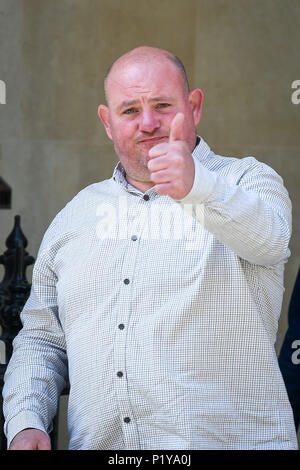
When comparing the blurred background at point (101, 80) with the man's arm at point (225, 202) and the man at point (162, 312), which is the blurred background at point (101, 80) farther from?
the man's arm at point (225, 202)

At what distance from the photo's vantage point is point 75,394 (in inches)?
95.0

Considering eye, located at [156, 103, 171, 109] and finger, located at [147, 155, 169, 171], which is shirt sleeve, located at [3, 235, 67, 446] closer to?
Result: eye, located at [156, 103, 171, 109]

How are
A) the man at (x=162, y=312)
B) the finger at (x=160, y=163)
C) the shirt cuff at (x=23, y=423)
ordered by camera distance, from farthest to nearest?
the shirt cuff at (x=23, y=423) → the man at (x=162, y=312) → the finger at (x=160, y=163)

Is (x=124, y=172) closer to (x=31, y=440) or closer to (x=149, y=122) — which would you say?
(x=149, y=122)

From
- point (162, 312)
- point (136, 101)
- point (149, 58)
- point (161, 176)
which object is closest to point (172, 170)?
point (161, 176)

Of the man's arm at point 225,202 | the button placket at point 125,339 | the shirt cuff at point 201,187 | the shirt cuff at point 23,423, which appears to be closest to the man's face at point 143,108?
the button placket at point 125,339

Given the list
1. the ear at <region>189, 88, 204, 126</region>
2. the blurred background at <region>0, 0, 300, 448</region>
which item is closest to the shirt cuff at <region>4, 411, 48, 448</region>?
the ear at <region>189, 88, 204, 126</region>

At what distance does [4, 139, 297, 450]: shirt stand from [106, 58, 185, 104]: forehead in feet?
0.80

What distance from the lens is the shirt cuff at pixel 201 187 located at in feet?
6.35

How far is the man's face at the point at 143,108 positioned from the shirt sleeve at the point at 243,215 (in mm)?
335

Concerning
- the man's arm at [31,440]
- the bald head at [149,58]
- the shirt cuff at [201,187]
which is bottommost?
the man's arm at [31,440]

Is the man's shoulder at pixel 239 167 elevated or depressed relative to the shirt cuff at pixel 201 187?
depressed

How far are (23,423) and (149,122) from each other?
82 centimetres

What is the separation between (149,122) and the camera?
239 centimetres
